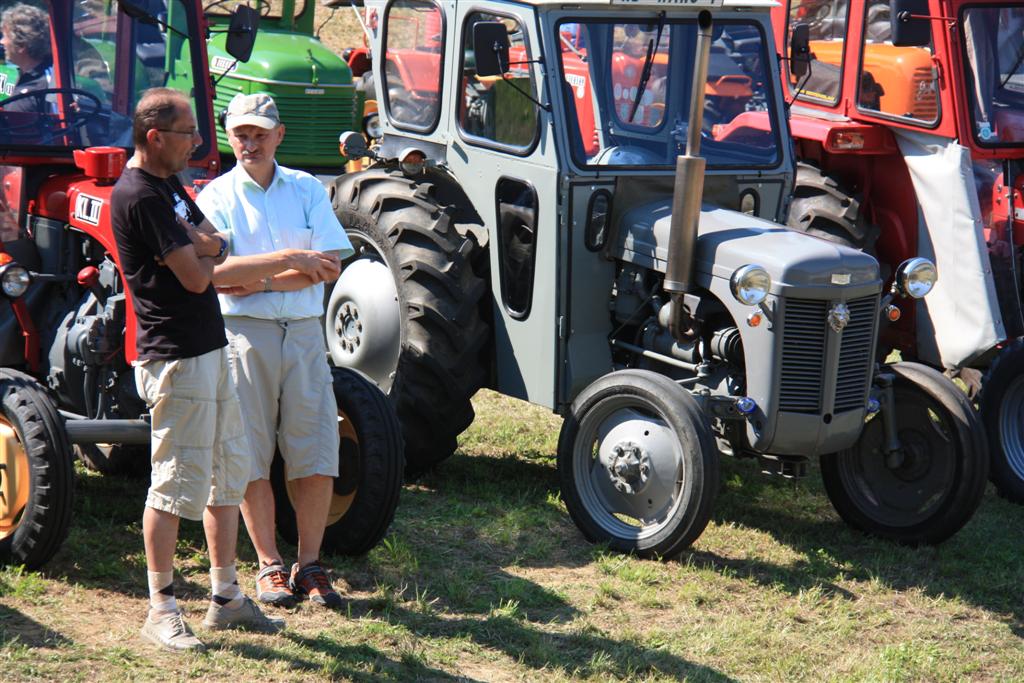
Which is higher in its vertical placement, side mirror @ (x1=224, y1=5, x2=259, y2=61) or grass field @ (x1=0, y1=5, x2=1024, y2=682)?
side mirror @ (x1=224, y1=5, x2=259, y2=61)

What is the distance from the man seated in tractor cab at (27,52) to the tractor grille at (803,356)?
313 centimetres

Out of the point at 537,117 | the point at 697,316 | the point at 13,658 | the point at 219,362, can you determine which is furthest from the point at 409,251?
the point at 13,658

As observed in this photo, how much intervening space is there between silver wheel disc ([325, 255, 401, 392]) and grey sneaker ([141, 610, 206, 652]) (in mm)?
2127

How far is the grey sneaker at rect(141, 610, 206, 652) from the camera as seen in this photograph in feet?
15.7

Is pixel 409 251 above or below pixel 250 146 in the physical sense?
below

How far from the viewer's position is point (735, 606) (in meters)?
5.61

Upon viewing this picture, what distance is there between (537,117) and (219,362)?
2187 millimetres

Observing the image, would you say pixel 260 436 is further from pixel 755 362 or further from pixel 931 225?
pixel 931 225

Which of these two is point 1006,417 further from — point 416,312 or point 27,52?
point 27,52

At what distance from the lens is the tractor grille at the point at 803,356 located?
585 centimetres

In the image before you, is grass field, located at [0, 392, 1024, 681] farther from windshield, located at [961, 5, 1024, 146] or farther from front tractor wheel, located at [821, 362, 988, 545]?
windshield, located at [961, 5, 1024, 146]

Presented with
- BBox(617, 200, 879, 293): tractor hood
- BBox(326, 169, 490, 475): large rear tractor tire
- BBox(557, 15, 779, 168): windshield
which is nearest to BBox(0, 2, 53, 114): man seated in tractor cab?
BBox(326, 169, 490, 475): large rear tractor tire

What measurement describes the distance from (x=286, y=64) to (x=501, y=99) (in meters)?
6.47

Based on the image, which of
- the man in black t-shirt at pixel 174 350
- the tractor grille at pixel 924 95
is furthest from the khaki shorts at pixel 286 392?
the tractor grille at pixel 924 95
